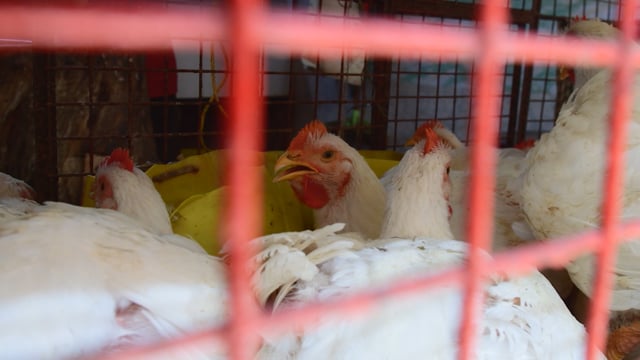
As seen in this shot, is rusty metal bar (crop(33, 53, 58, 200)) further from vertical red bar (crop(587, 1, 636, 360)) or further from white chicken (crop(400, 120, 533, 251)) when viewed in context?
vertical red bar (crop(587, 1, 636, 360))

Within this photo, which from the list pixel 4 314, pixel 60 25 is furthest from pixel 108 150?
pixel 60 25

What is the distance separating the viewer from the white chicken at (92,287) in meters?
0.91

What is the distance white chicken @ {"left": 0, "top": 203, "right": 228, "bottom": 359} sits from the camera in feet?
2.98

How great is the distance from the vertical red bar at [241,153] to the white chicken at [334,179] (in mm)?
1674

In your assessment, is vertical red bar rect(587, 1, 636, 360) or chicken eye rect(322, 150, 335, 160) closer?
vertical red bar rect(587, 1, 636, 360)

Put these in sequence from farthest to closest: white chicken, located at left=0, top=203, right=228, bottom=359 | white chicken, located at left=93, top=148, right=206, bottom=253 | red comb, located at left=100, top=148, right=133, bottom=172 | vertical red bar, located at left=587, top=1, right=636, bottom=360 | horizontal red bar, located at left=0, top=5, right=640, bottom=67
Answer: red comb, located at left=100, top=148, right=133, bottom=172, white chicken, located at left=93, top=148, right=206, bottom=253, white chicken, located at left=0, top=203, right=228, bottom=359, vertical red bar, located at left=587, top=1, right=636, bottom=360, horizontal red bar, located at left=0, top=5, right=640, bottom=67

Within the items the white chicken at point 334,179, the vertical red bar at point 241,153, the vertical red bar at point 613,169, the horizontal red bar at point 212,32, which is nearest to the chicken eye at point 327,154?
the white chicken at point 334,179

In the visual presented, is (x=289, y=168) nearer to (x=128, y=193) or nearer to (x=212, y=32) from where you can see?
(x=128, y=193)

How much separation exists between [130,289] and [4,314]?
0.67ft

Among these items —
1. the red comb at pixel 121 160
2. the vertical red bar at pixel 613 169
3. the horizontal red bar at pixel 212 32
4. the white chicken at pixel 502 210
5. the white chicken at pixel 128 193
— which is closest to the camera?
the horizontal red bar at pixel 212 32

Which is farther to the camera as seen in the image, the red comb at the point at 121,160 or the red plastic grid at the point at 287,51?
the red comb at the point at 121,160

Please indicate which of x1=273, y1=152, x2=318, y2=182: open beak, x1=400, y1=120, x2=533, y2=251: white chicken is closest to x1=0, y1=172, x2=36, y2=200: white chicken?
x1=273, y1=152, x2=318, y2=182: open beak

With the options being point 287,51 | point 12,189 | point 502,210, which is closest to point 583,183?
point 502,210

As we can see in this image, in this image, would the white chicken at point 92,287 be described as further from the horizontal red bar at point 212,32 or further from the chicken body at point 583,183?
the chicken body at point 583,183
